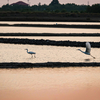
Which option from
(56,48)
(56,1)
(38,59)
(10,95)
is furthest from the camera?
(56,1)

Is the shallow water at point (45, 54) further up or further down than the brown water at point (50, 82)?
further up

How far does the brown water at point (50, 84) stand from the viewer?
9.58 m

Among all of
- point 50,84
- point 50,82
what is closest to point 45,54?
point 50,82

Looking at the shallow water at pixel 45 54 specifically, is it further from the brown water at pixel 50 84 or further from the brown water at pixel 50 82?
the brown water at pixel 50 84

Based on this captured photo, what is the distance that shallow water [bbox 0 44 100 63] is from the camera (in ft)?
49.1

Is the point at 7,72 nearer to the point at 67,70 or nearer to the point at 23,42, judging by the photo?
the point at 67,70

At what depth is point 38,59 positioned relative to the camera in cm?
1497

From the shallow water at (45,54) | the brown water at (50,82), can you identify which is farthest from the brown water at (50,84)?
the shallow water at (45,54)

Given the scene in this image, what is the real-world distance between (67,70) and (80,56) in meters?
3.42

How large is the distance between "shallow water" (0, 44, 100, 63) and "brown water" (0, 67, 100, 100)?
6.30 feet

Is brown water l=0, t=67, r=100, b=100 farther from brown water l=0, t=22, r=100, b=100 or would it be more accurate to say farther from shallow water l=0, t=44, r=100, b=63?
shallow water l=0, t=44, r=100, b=63

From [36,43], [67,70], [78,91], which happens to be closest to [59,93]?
[78,91]

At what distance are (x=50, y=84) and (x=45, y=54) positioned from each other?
5839mm

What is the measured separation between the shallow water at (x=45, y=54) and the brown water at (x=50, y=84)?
192 centimetres
